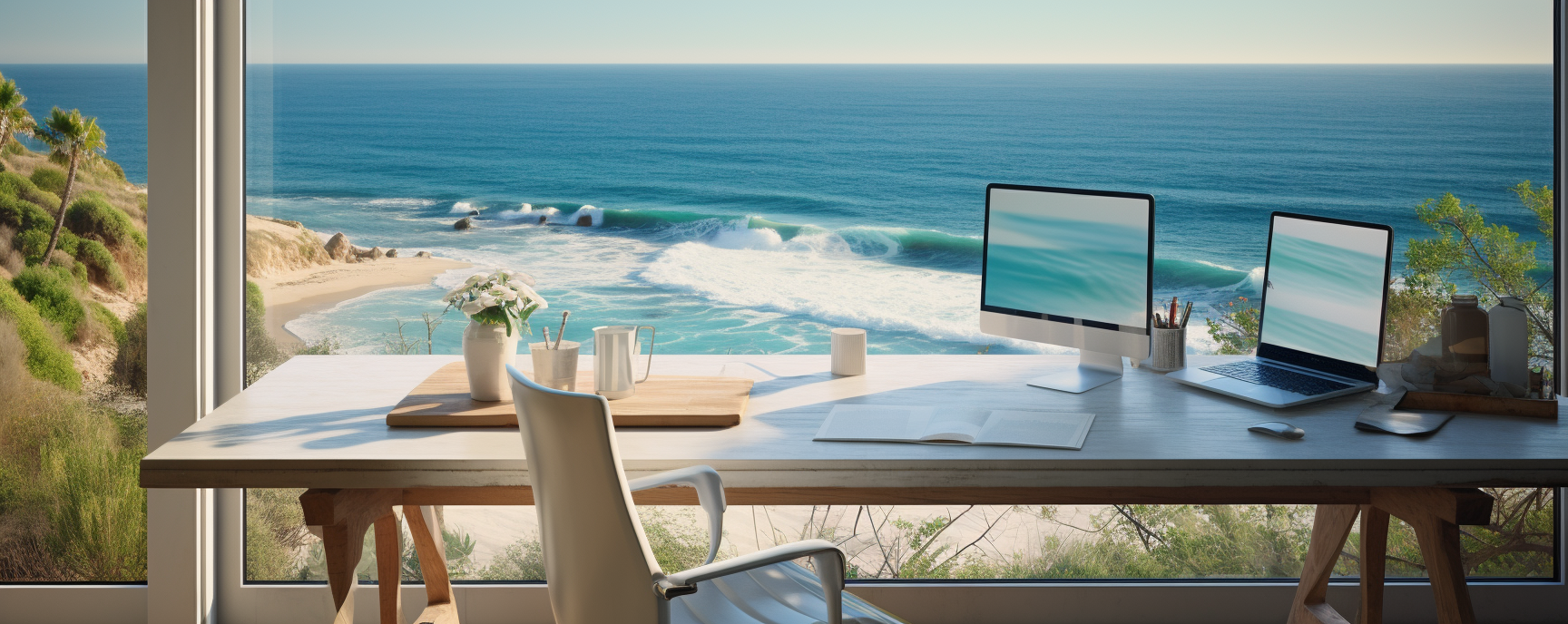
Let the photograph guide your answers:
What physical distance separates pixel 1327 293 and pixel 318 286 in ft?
8.84

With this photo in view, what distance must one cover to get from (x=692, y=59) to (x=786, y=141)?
1.45 metres

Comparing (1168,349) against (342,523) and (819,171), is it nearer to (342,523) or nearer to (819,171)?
(342,523)

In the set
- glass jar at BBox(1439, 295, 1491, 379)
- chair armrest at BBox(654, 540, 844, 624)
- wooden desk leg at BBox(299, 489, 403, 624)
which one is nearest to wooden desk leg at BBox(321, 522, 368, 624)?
wooden desk leg at BBox(299, 489, 403, 624)

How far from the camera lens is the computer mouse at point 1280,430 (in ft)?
5.43

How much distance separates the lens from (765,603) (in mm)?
1569

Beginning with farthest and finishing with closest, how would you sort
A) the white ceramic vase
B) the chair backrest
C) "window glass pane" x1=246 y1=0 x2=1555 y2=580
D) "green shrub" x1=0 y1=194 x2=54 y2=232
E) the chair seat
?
"window glass pane" x1=246 y1=0 x2=1555 y2=580 → "green shrub" x1=0 y1=194 x2=54 y2=232 → the white ceramic vase → the chair seat → the chair backrest

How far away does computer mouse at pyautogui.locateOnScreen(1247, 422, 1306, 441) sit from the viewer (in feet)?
5.43

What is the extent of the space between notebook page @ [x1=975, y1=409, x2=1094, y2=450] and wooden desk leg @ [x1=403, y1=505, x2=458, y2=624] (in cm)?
120

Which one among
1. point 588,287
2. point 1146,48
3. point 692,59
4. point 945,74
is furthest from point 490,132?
point 1146,48

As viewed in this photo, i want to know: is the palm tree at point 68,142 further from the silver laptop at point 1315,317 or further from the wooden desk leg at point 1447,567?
the wooden desk leg at point 1447,567

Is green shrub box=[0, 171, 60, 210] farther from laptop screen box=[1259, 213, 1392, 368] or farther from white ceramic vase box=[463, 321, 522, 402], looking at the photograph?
laptop screen box=[1259, 213, 1392, 368]

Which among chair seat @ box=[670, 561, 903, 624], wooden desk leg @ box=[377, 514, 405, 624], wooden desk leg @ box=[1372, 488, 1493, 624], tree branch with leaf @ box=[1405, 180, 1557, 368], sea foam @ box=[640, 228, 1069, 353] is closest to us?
chair seat @ box=[670, 561, 903, 624]

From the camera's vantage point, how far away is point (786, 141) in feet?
21.1

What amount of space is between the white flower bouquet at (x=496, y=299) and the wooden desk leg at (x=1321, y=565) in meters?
1.64
